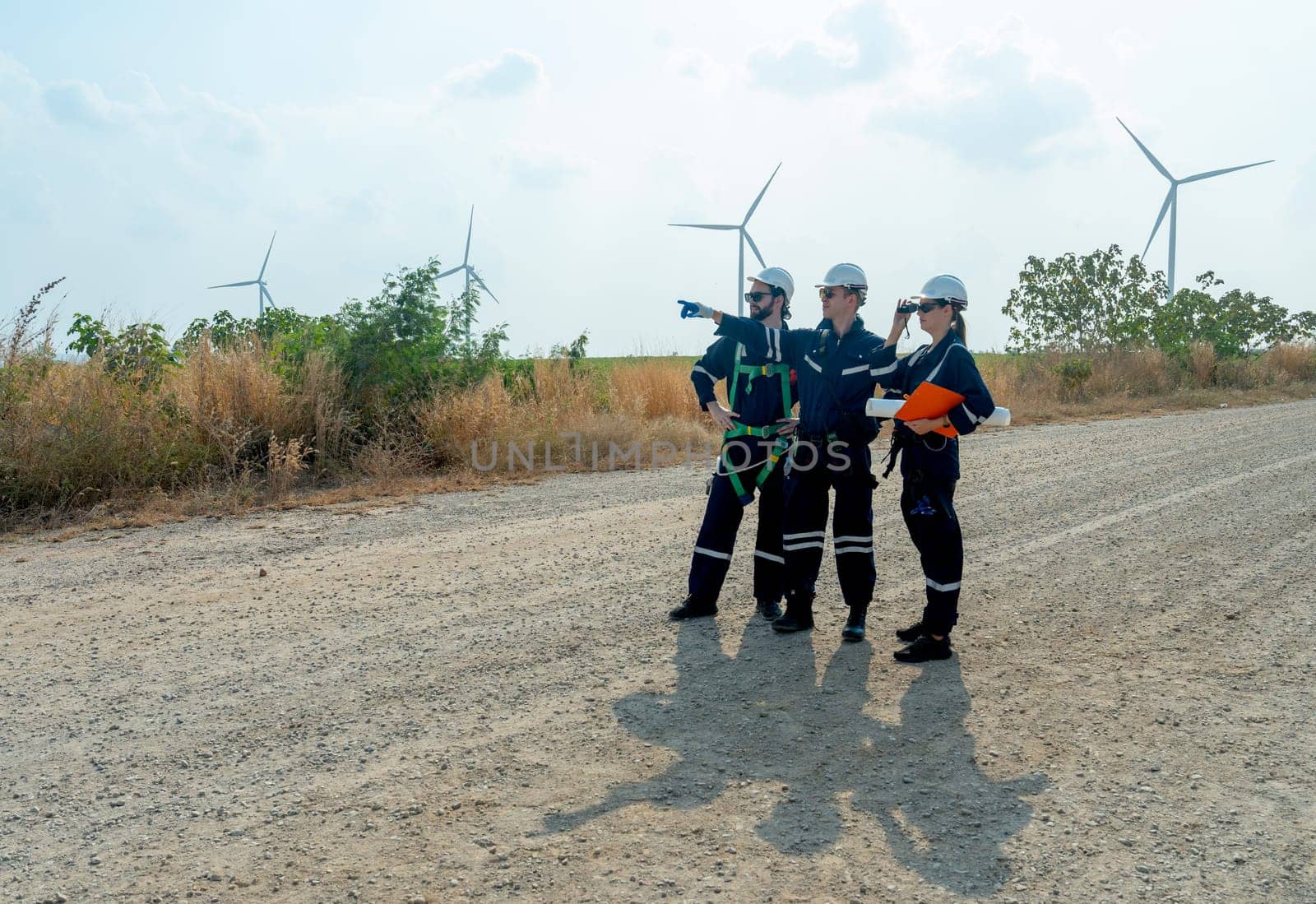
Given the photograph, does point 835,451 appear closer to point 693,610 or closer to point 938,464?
point 938,464

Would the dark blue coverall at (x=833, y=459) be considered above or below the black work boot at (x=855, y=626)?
above

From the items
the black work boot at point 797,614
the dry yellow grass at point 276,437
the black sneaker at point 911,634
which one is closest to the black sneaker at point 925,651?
the black sneaker at point 911,634

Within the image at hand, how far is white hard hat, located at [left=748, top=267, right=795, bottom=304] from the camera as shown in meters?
5.88

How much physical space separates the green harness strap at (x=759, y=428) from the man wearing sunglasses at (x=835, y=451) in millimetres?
222

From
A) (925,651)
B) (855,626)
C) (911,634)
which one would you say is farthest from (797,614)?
(925,651)

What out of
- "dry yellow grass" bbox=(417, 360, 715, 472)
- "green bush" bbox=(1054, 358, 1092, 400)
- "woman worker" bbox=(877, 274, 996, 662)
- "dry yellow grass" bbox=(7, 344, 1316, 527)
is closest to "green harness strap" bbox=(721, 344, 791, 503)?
"woman worker" bbox=(877, 274, 996, 662)

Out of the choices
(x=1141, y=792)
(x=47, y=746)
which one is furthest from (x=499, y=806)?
(x=1141, y=792)

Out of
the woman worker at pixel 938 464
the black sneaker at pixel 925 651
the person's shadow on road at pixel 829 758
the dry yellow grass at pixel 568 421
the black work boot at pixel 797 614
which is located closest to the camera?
the person's shadow on road at pixel 829 758

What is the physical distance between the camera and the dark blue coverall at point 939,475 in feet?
16.3

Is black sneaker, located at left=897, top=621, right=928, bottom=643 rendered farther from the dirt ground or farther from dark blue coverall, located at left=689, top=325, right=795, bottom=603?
dark blue coverall, located at left=689, top=325, right=795, bottom=603

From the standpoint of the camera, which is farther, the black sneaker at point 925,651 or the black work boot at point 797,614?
the black work boot at point 797,614

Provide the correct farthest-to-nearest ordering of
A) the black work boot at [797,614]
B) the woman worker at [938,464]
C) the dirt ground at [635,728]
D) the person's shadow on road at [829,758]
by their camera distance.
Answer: the black work boot at [797,614], the woman worker at [938,464], the person's shadow on road at [829,758], the dirt ground at [635,728]

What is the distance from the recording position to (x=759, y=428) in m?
5.82

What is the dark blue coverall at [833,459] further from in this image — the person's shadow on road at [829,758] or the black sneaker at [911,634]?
the person's shadow on road at [829,758]
